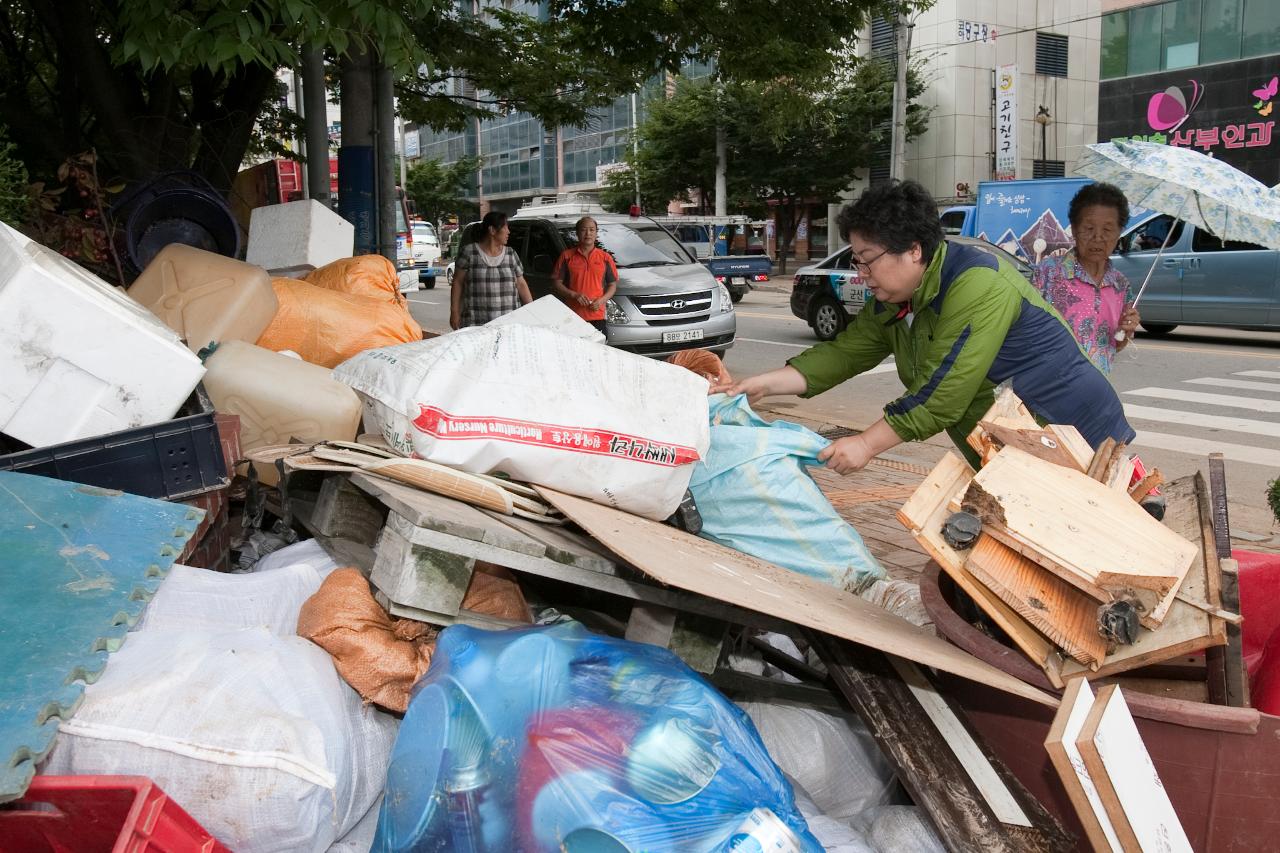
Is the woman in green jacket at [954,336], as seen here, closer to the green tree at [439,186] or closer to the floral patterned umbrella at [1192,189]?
the floral patterned umbrella at [1192,189]

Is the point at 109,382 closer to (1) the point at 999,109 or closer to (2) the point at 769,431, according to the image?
(2) the point at 769,431

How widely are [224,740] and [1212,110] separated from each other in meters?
26.9

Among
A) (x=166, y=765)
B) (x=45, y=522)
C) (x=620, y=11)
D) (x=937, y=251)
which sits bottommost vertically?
(x=166, y=765)

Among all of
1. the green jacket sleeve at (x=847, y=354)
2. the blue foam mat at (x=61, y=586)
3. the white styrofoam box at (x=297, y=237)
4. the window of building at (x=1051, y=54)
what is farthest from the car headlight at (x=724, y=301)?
the window of building at (x=1051, y=54)

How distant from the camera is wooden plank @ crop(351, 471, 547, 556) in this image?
91.1 inches

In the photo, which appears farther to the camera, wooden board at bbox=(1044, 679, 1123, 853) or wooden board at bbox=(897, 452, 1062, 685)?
wooden board at bbox=(897, 452, 1062, 685)

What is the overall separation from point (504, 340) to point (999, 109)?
78.7ft

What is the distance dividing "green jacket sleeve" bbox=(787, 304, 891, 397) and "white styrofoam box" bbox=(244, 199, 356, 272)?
13.5 feet

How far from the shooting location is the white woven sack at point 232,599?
2.37 metres

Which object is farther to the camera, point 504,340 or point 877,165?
point 877,165

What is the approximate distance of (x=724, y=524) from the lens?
2906 millimetres

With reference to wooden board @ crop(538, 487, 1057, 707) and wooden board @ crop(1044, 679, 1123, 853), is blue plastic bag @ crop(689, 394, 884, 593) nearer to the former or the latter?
wooden board @ crop(538, 487, 1057, 707)

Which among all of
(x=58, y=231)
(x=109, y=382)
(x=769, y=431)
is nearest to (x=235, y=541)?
(x=109, y=382)

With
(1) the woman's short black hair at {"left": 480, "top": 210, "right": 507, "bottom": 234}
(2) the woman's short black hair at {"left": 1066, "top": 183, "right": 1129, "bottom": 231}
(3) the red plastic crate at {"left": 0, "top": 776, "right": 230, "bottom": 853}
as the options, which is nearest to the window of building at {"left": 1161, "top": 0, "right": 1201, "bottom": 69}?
(1) the woman's short black hair at {"left": 480, "top": 210, "right": 507, "bottom": 234}
